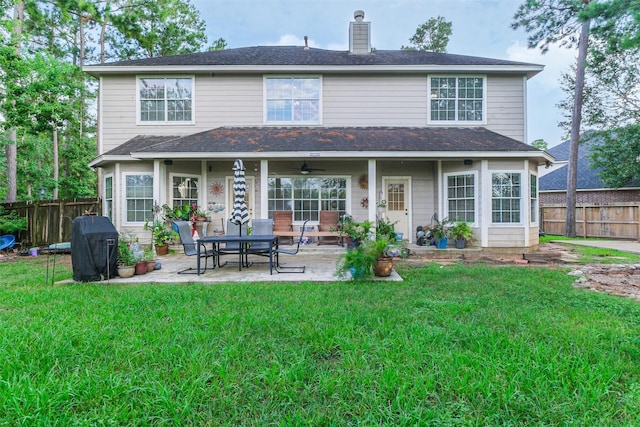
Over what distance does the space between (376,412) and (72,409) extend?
1946 mm

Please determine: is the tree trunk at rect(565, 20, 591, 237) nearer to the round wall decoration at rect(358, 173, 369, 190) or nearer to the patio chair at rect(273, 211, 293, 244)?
the round wall decoration at rect(358, 173, 369, 190)

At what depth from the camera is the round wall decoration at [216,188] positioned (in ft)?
32.3

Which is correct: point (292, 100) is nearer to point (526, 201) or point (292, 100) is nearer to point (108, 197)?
point (108, 197)

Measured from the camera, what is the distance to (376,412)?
194 cm

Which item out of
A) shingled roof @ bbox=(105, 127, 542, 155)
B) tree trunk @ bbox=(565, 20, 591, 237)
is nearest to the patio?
shingled roof @ bbox=(105, 127, 542, 155)

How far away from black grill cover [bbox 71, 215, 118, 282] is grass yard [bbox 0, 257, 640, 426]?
36.1 inches

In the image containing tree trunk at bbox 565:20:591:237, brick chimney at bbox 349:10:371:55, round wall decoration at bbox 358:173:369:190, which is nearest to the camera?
round wall decoration at bbox 358:173:369:190

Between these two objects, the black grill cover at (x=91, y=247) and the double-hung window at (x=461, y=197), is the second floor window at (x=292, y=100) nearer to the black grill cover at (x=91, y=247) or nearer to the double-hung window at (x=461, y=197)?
the double-hung window at (x=461, y=197)

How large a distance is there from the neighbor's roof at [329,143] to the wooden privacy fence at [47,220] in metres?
1.65

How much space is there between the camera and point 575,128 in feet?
42.0

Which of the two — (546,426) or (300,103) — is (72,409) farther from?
(300,103)

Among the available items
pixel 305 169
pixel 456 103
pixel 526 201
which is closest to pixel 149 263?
pixel 305 169

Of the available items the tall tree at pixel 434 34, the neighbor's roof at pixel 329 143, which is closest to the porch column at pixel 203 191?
the neighbor's roof at pixel 329 143

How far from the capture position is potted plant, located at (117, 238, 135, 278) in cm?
546
